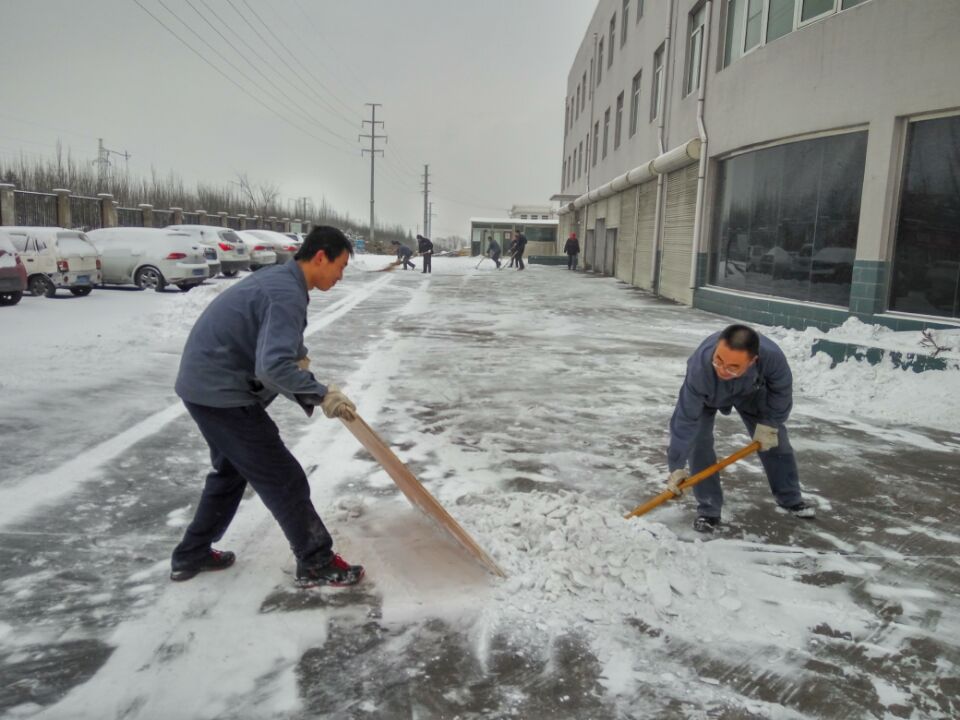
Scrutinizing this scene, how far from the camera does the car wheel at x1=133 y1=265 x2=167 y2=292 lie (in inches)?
650

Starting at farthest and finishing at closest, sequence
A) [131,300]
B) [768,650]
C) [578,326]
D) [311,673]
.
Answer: [131,300]
[578,326]
[768,650]
[311,673]

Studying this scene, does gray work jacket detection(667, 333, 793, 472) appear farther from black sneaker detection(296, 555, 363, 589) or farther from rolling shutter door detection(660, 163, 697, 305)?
rolling shutter door detection(660, 163, 697, 305)

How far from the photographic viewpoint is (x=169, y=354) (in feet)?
29.1

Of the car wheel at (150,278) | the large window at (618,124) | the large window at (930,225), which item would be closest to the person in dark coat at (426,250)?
the large window at (618,124)

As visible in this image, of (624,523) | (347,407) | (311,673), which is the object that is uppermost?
(347,407)

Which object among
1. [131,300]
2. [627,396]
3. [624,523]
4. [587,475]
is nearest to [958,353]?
[627,396]

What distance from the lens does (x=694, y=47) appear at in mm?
16844

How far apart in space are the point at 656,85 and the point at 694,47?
12.4 feet

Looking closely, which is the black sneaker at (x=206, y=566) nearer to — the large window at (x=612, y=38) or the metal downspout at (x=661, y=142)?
the metal downspout at (x=661, y=142)

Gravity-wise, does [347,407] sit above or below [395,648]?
above

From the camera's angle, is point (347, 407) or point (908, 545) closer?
point (347, 407)

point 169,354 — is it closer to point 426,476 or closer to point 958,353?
point 426,476

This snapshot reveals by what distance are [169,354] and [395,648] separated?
706 centimetres

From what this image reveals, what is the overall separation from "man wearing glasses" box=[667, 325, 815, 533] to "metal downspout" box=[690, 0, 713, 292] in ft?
38.1
